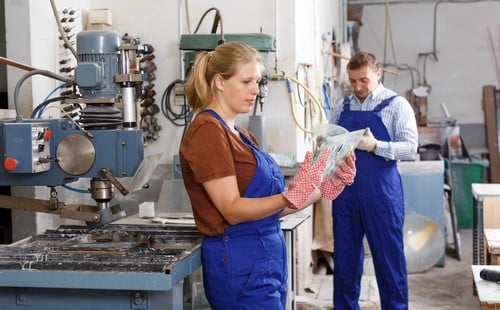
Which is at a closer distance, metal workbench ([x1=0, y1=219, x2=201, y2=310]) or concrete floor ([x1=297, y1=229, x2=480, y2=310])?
metal workbench ([x1=0, y1=219, x2=201, y2=310])

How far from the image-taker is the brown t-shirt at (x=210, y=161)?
1.90m

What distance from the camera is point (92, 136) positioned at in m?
2.09

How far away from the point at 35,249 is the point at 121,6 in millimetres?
2036

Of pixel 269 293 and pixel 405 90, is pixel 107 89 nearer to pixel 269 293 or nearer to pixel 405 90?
pixel 269 293

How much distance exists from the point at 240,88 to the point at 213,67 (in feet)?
0.29

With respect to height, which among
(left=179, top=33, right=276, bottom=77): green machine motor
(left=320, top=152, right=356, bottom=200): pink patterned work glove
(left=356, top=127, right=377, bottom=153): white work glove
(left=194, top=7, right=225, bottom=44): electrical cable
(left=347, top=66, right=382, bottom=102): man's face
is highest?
(left=194, top=7, right=225, bottom=44): electrical cable

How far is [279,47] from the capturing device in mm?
3688

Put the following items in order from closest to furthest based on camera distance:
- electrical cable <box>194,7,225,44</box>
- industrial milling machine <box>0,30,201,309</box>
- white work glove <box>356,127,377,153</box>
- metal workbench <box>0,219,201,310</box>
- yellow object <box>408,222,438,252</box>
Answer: metal workbench <box>0,219,201,310</box>
industrial milling machine <box>0,30,201,309</box>
white work glove <box>356,127,377,153</box>
electrical cable <box>194,7,225,44</box>
yellow object <box>408,222,438,252</box>

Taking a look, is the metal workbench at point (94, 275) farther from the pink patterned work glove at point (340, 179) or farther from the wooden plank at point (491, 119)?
the wooden plank at point (491, 119)

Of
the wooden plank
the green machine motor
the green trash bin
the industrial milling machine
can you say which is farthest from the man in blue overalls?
Result: the wooden plank

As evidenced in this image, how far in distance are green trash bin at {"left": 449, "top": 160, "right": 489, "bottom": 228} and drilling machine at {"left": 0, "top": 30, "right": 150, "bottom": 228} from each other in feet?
14.8

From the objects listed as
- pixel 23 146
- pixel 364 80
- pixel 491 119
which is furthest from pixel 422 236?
pixel 23 146

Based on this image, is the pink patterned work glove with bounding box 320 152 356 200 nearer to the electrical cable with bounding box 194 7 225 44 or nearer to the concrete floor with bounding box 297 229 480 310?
the electrical cable with bounding box 194 7 225 44

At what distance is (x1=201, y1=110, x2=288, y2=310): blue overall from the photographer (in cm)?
195
